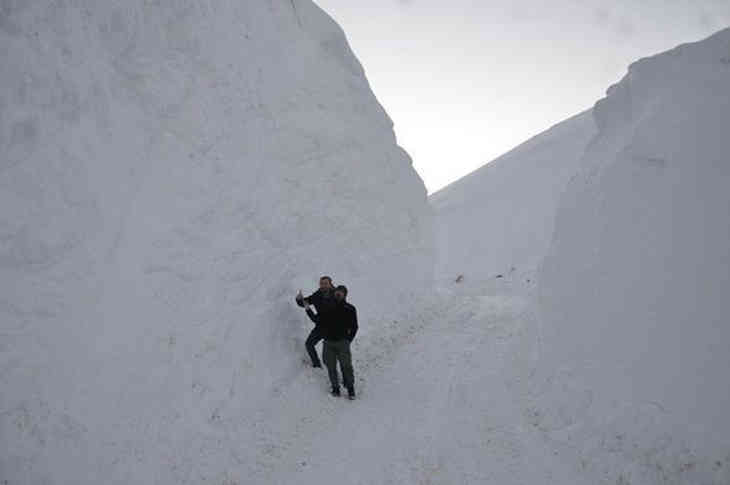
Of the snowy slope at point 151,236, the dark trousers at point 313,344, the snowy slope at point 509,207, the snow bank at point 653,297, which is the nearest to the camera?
the snow bank at point 653,297

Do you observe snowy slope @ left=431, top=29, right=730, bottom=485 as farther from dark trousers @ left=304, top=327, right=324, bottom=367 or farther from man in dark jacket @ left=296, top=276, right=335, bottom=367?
man in dark jacket @ left=296, top=276, right=335, bottom=367

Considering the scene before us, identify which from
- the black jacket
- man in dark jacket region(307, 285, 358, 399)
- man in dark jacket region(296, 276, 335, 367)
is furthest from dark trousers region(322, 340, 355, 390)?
the black jacket

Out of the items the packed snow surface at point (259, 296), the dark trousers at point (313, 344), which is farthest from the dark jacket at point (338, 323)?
the packed snow surface at point (259, 296)

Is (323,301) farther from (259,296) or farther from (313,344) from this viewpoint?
(259,296)

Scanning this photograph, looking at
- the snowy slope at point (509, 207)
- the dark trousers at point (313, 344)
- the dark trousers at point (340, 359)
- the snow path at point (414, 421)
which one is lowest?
the snow path at point (414, 421)

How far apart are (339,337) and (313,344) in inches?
34.8

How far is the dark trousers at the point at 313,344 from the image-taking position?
33.3 ft

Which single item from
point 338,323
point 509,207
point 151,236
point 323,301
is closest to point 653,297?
point 338,323

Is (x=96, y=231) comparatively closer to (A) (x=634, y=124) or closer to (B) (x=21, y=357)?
(B) (x=21, y=357)

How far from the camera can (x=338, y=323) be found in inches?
381

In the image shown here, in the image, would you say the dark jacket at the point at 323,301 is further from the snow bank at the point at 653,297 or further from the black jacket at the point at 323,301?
the snow bank at the point at 653,297

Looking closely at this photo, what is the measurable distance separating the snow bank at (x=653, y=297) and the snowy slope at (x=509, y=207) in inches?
659

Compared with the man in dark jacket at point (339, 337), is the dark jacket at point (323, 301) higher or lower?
higher

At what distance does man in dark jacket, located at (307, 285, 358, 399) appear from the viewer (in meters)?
9.67
